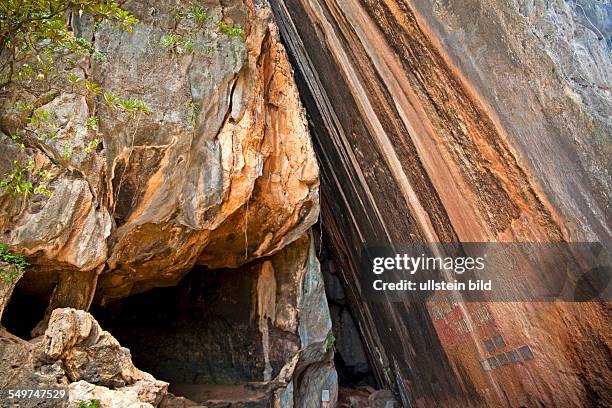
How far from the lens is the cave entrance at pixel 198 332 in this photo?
7.84 m

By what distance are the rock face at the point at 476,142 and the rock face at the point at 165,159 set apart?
1132mm

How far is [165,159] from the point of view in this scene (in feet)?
18.4

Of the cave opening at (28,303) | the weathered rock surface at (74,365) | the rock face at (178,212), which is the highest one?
the rock face at (178,212)

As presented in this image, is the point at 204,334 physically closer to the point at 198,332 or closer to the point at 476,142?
the point at 198,332

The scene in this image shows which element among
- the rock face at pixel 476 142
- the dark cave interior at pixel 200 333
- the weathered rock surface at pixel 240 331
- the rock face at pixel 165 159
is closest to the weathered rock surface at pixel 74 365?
the rock face at pixel 165 159

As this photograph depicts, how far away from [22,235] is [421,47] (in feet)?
14.8

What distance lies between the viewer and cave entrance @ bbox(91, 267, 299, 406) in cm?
784

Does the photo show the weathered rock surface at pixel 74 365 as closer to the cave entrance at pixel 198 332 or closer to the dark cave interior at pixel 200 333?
the dark cave interior at pixel 200 333

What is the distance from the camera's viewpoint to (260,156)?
630 centimetres

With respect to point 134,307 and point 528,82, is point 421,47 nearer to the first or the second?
point 528,82

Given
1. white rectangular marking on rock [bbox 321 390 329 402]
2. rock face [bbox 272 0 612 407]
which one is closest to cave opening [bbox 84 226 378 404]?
white rectangular marking on rock [bbox 321 390 329 402]

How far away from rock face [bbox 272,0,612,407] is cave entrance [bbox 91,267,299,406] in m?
2.41

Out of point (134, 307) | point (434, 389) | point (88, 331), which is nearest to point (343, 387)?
point (434, 389)

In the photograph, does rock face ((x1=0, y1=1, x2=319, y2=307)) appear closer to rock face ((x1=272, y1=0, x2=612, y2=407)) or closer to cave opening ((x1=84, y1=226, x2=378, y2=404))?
rock face ((x1=272, y1=0, x2=612, y2=407))
